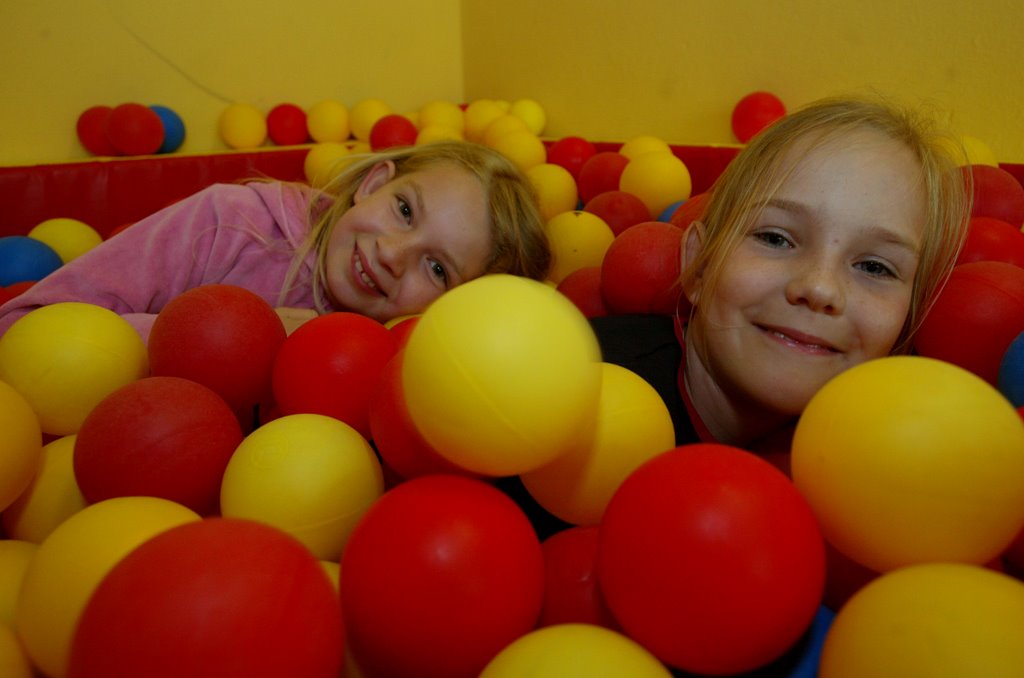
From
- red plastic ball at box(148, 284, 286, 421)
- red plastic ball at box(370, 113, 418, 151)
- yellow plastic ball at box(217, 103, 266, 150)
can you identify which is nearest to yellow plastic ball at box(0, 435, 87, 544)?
red plastic ball at box(148, 284, 286, 421)

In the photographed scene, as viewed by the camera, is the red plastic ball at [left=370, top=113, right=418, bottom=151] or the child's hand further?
the red plastic ball at [left=370, top=113, right=418, bottom=151]

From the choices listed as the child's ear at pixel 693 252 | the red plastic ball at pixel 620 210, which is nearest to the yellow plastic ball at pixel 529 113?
the red plastic ball at pixel 620 210

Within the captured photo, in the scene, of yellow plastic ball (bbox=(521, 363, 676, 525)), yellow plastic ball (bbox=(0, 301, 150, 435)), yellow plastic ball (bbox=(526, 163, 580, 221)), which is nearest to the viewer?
yellow plastic ball (bbox=(521, 363, 676, 525))

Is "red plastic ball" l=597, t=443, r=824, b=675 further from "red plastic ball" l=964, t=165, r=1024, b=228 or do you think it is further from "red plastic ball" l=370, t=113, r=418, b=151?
"red plastic ball" l=370, t=113, r=418, b=151

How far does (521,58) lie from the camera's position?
2693 millimetres

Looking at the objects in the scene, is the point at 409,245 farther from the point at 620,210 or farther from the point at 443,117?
the point at 443,117

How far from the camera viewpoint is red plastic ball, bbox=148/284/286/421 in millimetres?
837

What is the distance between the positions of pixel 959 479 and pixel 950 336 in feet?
1.49

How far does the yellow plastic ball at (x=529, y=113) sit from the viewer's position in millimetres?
2551

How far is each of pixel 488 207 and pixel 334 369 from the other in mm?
584

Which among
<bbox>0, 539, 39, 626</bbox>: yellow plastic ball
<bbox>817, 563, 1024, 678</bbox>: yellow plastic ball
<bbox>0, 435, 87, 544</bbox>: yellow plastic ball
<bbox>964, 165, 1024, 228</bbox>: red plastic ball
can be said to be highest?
<bbox>964, 165, 1024, 228</bbox>: red plastic ball

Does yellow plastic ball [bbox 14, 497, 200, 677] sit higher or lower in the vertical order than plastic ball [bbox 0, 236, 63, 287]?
higher

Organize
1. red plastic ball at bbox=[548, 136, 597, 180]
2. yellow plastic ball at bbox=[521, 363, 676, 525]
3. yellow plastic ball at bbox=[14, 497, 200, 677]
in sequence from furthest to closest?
red plastic ball at bbox=[548, 136, 597, 180]
yellow plastic ball at bbox=[521, 363, 676, 525]
yellow plastic ball at bbox=[14, 497, 200, 677]

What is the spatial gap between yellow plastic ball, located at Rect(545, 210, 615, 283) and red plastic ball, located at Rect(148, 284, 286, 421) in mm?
687
